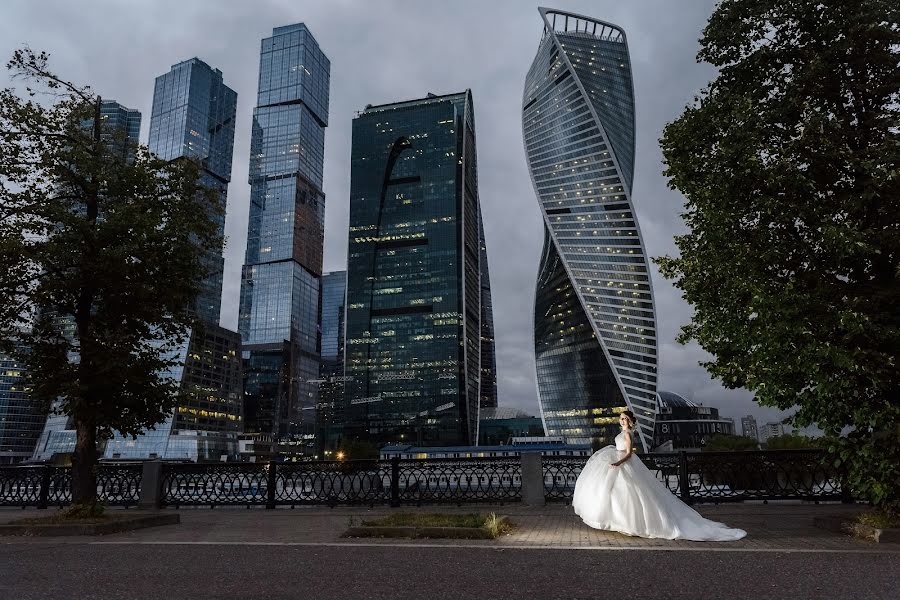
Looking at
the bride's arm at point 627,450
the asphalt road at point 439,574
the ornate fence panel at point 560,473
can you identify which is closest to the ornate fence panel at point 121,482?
the asphalt road at point 439,574

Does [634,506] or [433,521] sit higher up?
[634,506]

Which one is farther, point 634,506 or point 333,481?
point 333,481

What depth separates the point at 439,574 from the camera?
7.02m

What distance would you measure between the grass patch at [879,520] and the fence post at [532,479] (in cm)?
745

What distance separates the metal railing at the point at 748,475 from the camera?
14.3m

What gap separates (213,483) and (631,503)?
13.0 m

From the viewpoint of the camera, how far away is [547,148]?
159125 mm

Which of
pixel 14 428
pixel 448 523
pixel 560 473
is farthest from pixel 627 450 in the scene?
pixel 14 428

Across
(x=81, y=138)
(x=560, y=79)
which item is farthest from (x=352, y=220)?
(x=81, y=138)

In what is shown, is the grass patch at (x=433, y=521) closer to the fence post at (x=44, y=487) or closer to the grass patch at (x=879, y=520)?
the grass patch at (x=879, y=520)

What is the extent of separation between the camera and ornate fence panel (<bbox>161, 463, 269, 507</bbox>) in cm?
1728

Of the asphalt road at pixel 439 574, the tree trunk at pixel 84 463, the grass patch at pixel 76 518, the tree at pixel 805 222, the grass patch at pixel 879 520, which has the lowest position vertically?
the grass patch at pixel 76 518

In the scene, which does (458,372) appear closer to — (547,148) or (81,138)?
(547,148)

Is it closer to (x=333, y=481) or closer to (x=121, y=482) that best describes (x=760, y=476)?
(x=333, y=481)
